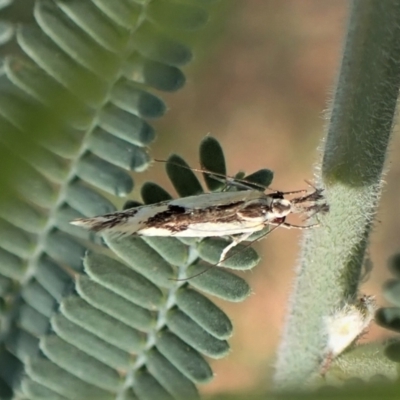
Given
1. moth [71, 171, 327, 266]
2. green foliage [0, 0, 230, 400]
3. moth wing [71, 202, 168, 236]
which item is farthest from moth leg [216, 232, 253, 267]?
moth wing [71, 202, 168, 236]

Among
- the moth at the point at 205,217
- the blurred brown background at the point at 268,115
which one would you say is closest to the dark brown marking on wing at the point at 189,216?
the moth at the point at 205,217

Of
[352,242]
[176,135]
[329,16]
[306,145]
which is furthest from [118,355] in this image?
[329,16]

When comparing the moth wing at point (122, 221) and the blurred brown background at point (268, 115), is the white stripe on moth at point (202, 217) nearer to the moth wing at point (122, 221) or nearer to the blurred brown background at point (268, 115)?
the moth wing at point (122, 221)

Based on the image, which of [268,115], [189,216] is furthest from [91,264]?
[268,115]

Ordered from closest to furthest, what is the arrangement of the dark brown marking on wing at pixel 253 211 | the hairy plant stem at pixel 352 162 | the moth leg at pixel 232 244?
the hairy plant stem at pixel 352 162
the moth leg at pixel 232 244
the dark brown marking on wing at pixel 253 211

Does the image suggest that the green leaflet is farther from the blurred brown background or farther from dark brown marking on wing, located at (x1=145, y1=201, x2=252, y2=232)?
the blurred brown background

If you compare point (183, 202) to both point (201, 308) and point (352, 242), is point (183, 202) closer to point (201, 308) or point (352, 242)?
point (201, 308)
